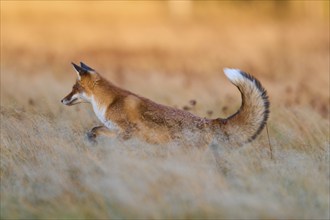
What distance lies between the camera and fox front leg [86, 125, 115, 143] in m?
7.95

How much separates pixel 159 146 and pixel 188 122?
0.43m

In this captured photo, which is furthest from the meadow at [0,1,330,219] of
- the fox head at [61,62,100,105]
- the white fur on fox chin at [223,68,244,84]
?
the white fur on fox chin at [223,68,244,84]

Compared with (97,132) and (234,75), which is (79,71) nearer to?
(97,132)

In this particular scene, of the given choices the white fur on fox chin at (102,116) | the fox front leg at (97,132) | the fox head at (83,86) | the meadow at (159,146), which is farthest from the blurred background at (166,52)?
the fox front leg at (97,132)

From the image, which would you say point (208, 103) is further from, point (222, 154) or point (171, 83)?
point (222, 154)

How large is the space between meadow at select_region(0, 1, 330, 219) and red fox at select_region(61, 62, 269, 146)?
17cm

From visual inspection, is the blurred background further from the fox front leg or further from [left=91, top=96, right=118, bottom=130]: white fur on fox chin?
the fox front leg

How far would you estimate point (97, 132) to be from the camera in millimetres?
7984

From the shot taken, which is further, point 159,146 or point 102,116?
point 102,116

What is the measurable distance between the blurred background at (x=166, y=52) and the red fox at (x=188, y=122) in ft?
6.17

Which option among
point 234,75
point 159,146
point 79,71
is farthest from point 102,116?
point 234,75

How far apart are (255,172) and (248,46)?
955 cm

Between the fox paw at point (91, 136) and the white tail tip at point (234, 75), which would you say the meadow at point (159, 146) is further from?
the white tail tip at point (234, 75)

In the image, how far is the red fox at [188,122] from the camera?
7910 mm
